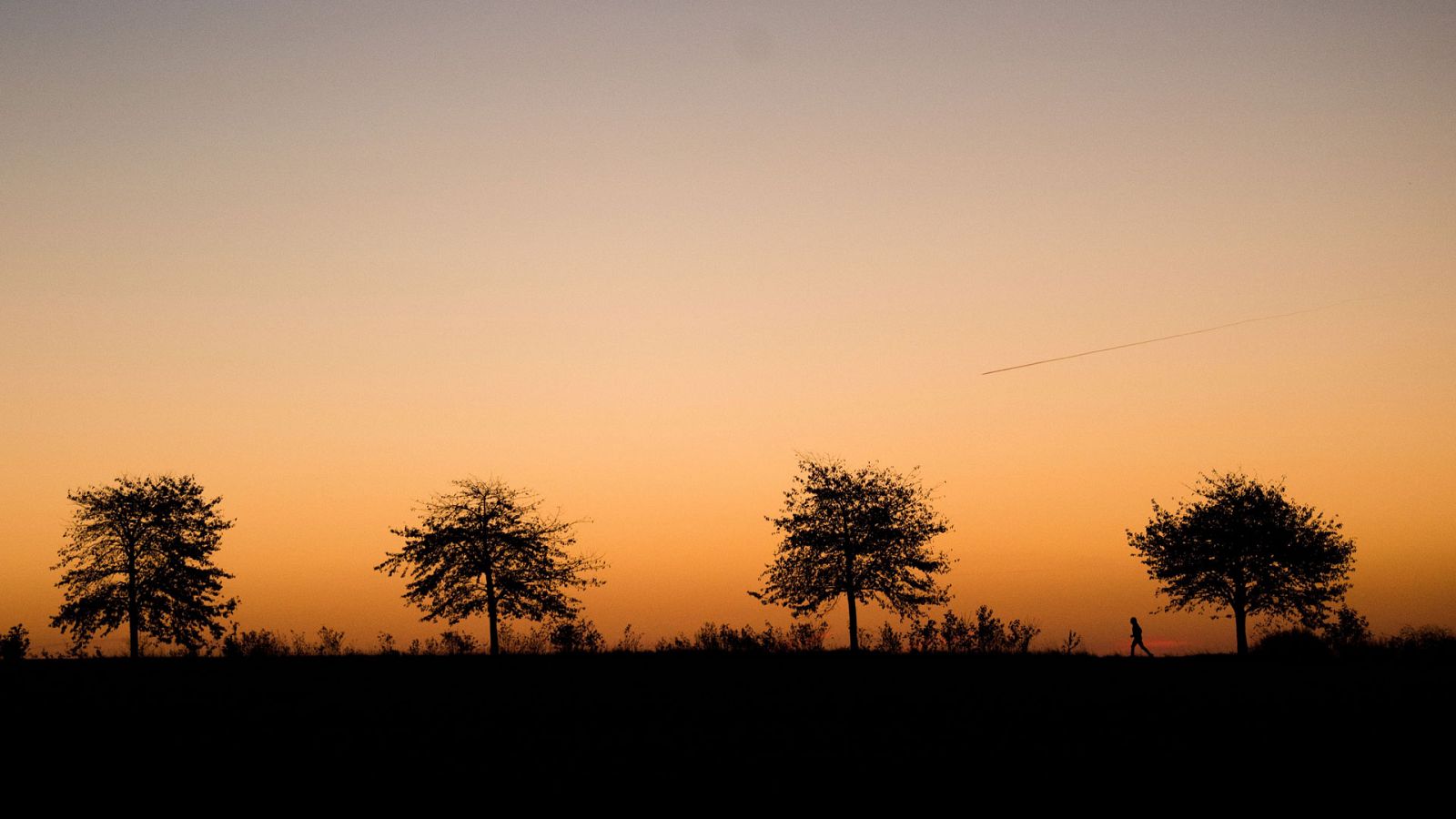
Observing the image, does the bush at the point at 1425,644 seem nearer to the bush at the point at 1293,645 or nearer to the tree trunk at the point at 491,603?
the bush at the point at 1293,645

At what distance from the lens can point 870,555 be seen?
55.4 meters

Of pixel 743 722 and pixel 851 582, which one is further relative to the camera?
pixel 851 582

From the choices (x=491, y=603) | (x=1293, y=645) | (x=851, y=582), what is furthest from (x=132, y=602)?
(x=1293, y=645)

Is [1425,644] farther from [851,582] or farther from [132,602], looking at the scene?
[132,602]

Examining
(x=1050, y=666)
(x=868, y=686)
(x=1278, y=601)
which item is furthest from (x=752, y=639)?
(x=1278, y=601)

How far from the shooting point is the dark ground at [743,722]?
17.2 metres

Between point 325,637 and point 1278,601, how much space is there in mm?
48568

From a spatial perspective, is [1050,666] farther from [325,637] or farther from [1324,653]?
[325,637]

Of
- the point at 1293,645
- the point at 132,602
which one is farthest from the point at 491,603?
the point at 1293,645

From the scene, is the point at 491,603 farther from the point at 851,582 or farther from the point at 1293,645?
the point at 1293,645

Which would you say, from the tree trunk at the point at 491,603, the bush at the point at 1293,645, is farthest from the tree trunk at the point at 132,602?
the bush at the point at 1293,645

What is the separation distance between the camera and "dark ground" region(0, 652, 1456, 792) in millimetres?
17219

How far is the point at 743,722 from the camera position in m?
22.0

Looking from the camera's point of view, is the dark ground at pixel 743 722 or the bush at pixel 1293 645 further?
the bush at pixel 1293 645
